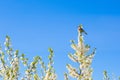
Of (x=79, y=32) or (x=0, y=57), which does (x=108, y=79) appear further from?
(x=79, y=32)

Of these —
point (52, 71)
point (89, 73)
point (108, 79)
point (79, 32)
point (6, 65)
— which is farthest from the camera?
point (108, 79)

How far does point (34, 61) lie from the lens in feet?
74.6

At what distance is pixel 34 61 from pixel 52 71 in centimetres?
236

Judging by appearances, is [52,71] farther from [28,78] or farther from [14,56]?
[14,56]

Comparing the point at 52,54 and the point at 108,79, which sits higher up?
the point at 108,79

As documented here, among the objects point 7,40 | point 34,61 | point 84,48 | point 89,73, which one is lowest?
point 89,73

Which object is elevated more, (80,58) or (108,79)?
(108,79)

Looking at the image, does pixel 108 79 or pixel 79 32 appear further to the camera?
pixel 108 79

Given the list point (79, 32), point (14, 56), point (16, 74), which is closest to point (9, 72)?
point (16, 74)

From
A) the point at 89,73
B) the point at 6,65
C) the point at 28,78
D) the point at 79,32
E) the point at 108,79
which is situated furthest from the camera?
the point at 108,79

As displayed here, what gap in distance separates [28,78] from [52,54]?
230 centimetres

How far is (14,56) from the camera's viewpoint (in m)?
24.0

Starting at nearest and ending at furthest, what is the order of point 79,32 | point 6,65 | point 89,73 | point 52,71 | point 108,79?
point 89,73, point 79,32, point 52,71, point 6,65, point 108,79

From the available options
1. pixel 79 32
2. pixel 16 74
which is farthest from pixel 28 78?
pixel 79 32
